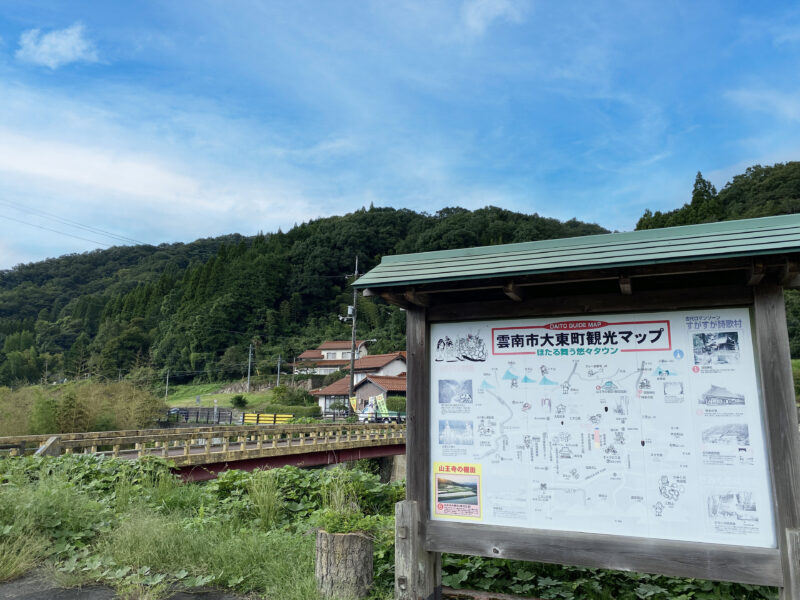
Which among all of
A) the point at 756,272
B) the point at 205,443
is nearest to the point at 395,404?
the point at 205,443

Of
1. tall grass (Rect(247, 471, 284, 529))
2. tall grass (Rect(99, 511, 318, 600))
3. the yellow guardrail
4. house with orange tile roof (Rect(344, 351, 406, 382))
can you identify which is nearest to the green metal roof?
tall grass (Rect(99, 511, 318, 600))

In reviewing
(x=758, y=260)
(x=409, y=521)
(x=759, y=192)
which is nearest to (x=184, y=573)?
(x=409, y=521)

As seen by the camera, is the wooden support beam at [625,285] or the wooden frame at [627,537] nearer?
the wooden frame at [627,537]

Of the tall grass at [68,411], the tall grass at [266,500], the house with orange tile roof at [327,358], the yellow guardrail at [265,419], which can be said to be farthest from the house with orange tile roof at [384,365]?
the tall grass at [266,500]

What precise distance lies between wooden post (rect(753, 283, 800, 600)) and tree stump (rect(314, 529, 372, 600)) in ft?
9.88

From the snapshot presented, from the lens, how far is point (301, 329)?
8944 cm

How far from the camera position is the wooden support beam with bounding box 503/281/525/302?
413 centimetres

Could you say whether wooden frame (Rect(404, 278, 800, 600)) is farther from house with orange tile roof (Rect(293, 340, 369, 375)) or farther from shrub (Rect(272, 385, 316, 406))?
house with orange tile roof (Rect(293, 340, 369, 375))

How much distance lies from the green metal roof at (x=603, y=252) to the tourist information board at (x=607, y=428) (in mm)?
561

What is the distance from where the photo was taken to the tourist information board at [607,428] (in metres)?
3.69

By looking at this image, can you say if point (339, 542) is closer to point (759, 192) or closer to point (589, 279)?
point (589, 279)

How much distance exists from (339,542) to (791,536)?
3228mm

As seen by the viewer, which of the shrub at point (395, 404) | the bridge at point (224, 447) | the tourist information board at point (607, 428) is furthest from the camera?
the shrub at point (395, 404)

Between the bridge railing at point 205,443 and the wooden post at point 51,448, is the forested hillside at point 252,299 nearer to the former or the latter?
the bridge railing at point 205,443
